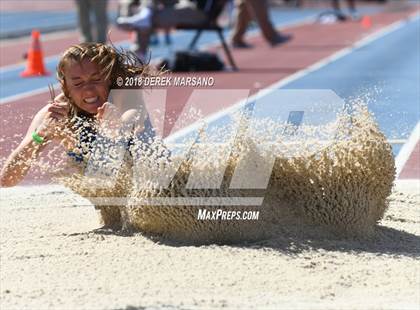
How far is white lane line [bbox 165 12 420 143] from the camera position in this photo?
27.4 feet

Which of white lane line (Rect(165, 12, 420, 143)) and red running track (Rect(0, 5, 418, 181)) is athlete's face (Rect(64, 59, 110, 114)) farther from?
red running track (Rect(0, 5, 418, 181))

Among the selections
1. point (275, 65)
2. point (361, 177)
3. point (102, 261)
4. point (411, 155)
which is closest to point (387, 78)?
point (275, 65)

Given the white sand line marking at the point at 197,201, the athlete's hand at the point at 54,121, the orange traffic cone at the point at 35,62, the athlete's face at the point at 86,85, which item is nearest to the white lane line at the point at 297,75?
the white sand line marking at the point at 197,201

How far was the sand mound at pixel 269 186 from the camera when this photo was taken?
220 inches

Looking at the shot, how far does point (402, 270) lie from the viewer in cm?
516

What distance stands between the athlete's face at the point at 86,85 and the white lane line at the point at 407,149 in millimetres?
3023

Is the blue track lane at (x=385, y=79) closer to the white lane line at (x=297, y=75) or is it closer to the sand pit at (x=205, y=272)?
the white lane line at (x=297, y=75)

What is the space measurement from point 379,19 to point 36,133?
24826 mm

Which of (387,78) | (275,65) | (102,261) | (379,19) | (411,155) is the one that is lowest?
(379,19)

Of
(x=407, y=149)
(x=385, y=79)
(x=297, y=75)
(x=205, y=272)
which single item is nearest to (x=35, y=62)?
(x=297, y=75)

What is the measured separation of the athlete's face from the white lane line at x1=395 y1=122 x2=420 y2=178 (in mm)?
3023

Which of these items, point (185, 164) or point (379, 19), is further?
point (379, 19)

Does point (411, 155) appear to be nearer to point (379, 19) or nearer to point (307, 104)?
point (307, 104)

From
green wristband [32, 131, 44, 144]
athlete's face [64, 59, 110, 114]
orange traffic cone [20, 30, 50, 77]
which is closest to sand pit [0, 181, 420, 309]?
green wristband [32, 131, 44, 144]
